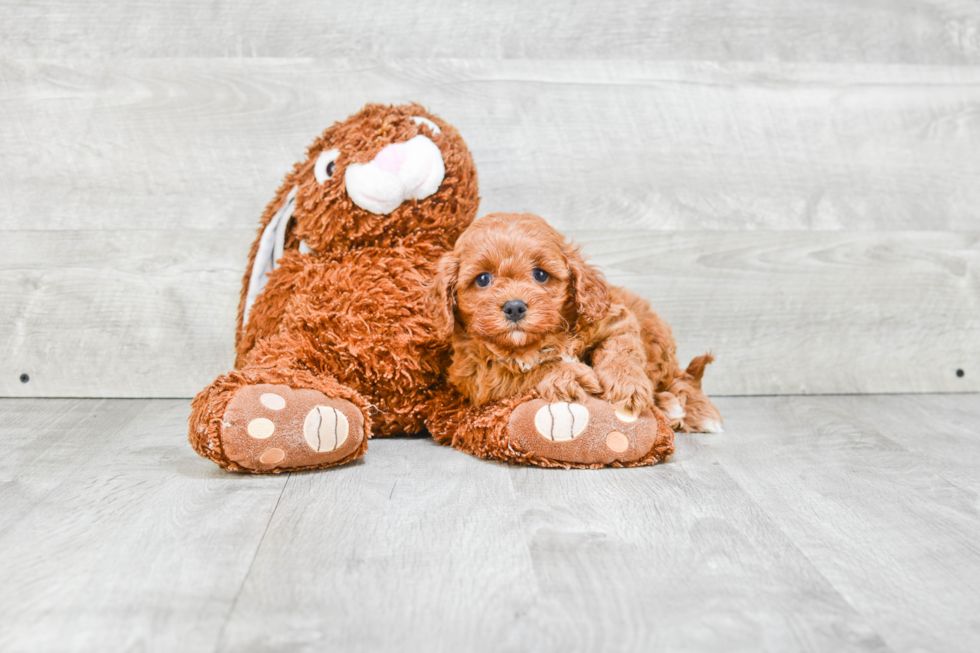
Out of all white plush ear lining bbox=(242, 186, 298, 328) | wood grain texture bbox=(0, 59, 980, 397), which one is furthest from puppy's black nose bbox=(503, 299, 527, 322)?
wood grain texture bbox=(0, 59, 980, 397)

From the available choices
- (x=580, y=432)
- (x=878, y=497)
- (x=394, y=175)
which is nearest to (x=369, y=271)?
(x=394, y=175)

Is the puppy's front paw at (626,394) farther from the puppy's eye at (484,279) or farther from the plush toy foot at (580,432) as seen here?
the puppy's eye at (484,279)

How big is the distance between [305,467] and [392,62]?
2.69 ft

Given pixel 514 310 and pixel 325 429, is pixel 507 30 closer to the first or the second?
pixel 514 310

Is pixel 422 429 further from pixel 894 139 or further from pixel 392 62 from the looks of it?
pixel 894 139

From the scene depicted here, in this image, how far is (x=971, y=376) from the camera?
66.6 inches

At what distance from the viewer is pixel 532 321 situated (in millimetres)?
1031

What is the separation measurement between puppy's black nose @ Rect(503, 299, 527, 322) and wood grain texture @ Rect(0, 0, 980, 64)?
0.72 metres

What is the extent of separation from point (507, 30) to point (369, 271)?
0.63m

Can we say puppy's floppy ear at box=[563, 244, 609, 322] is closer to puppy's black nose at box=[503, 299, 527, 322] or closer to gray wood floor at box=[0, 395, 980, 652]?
puppy's black nose at box=[503, 299, 527, 322]

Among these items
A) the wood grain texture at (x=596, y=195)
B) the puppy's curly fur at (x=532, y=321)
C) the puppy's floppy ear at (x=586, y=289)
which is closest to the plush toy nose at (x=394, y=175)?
the puppy's curly fur at (x=532, y=321)

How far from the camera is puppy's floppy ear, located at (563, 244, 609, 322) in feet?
3.51

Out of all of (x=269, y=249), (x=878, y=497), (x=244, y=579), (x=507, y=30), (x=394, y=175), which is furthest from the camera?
(x=507, y=30)

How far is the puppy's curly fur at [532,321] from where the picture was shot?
1046 millimetres
